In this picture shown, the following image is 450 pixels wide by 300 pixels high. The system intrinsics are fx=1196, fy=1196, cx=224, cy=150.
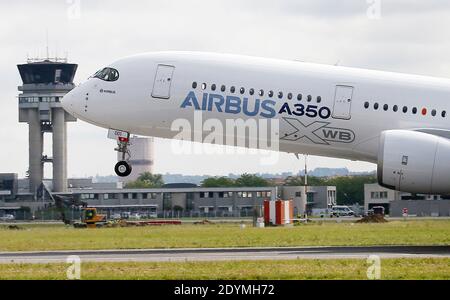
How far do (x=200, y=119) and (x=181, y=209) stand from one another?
3331 inches

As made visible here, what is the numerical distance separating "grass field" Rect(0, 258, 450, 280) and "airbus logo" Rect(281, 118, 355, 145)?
1014cm

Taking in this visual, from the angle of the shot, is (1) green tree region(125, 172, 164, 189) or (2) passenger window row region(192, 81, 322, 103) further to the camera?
(1) green tree region(125, 172, 164, 189)

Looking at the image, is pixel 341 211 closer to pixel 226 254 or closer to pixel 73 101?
pixel 73 101

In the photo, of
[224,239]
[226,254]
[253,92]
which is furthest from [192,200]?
[226,254]

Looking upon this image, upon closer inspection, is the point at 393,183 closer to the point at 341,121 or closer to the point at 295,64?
the point at 341,121

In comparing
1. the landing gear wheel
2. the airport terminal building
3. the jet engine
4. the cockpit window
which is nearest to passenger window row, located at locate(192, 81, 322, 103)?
the jet engine

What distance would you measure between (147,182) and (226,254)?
114111 mm

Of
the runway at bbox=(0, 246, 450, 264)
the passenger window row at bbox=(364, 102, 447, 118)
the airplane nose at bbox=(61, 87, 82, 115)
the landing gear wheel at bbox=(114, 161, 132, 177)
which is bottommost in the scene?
the runway at bbox=(0, 246, 450, 264)

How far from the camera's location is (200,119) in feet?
154

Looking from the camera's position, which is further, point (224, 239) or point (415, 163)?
point (224, 239)

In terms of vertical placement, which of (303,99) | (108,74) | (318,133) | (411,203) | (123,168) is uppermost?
(108,74)

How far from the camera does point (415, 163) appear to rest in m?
44.0

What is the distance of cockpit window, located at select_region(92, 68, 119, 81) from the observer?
48237 mm

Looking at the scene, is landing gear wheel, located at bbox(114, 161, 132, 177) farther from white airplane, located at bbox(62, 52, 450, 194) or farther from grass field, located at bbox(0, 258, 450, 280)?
grass field, located at bbox(0, 258, 450, 280)
